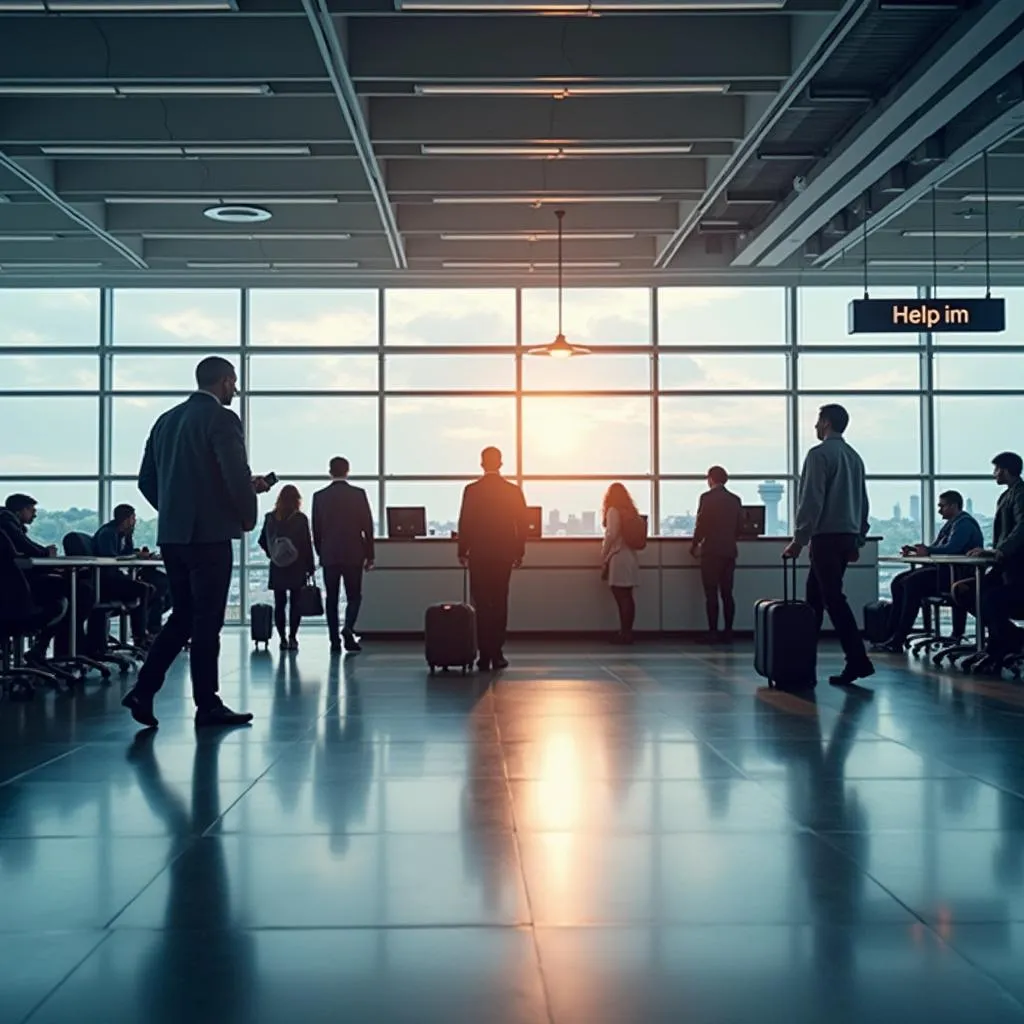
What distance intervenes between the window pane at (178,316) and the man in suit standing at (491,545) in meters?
7.97

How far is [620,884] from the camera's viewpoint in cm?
320

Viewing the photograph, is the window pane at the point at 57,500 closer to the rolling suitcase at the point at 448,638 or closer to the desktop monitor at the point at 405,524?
the desktop monitor at the point at 405,524

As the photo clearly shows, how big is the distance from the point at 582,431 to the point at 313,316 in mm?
3799

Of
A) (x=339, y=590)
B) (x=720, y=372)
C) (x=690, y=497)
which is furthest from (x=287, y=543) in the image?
(x=720, y=372)

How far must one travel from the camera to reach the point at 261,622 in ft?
41.0

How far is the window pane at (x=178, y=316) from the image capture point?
16.4 m

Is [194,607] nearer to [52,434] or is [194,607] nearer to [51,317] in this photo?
[52,434]

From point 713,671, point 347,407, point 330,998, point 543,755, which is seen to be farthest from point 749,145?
point 330,998

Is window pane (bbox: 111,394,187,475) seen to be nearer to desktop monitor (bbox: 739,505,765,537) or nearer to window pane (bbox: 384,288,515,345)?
window pane (bbox: 384,288,515,345)

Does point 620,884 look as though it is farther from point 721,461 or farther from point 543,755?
point 721,461

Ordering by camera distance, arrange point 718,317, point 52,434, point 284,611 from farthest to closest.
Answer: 1. point 718,317
2. point 52,434
3. point 284,611

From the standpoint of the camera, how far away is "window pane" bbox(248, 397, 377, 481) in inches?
648

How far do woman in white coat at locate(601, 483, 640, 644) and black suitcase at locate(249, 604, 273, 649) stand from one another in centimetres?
341

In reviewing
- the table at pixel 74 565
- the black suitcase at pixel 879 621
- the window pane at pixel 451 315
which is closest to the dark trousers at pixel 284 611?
the table at pixel 74 565
